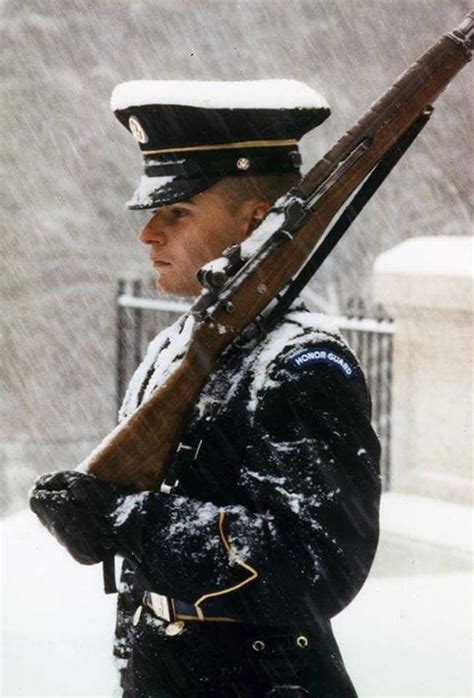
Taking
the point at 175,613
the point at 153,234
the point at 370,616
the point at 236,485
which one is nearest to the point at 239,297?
the point at 153,234

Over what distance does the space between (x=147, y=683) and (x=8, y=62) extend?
40.6 feet

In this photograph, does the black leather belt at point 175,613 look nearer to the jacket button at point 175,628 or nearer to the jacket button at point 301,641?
the jacket button at point 175,628

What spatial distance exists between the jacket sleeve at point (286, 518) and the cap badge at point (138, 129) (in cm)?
57

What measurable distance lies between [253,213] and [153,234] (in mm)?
187

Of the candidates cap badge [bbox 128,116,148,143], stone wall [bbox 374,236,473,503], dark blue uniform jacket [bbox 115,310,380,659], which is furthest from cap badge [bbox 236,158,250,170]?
stone wall [bbox 374,236,473,503]

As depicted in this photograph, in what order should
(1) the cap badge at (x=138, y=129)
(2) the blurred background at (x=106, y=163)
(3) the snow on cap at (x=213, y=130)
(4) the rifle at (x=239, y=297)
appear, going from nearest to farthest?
(4) the rifle at (x=239, y=297), (3) the snow on cap at (x=213, y=130), (1) the cap badge at (x=138, y=129), (2) the blurred background at (x=106, y=163)

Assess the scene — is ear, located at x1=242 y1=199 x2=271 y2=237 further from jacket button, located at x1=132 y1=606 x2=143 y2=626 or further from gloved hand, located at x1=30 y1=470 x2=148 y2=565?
jacket button, located at x1=132 y1=606 x2=143 y2=626

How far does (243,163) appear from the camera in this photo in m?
2.30

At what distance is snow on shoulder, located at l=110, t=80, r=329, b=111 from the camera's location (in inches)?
91.7

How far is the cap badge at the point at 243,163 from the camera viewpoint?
2299mm

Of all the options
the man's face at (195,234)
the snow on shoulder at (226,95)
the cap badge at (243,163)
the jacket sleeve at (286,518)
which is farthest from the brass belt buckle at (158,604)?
the snow on shoulder at (226,95)

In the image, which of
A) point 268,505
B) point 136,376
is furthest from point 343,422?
point 136,376

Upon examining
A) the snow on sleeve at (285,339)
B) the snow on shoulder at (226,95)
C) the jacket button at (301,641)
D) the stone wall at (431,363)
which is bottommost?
the jacket button at (301,641)

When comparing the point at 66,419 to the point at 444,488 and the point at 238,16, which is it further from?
the point at 444,488
